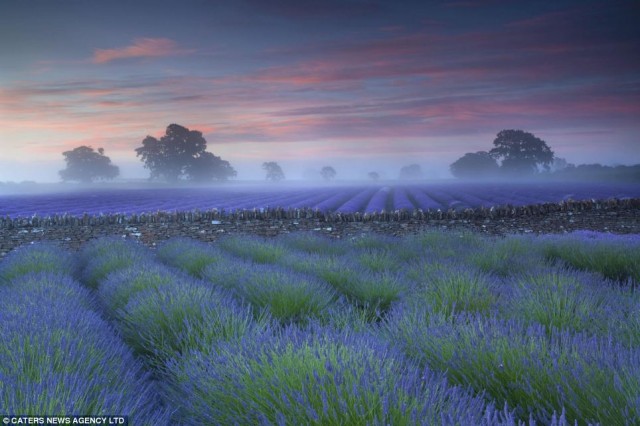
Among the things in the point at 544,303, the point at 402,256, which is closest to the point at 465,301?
the point at 544,303

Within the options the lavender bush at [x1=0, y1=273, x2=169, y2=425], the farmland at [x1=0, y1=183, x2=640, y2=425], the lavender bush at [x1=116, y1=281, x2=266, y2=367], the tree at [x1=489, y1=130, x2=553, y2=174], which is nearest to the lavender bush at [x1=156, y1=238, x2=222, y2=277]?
the farmland at [x1=0, y1=183, x2=640, y2=425]

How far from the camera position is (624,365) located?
236 centimetres

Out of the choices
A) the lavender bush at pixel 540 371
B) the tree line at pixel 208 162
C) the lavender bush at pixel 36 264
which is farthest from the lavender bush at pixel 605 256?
the tree line at pixel 208 162

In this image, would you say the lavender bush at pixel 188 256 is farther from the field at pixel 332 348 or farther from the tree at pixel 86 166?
the tree at pixel 86 166

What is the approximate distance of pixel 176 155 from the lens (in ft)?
131

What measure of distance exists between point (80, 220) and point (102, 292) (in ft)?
24.8

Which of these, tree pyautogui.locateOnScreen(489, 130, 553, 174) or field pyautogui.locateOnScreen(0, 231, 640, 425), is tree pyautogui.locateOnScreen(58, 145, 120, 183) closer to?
tree pyautogui.locateOnScreen(489, 130, 553, 174)

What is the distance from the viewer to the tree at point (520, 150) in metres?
33.4

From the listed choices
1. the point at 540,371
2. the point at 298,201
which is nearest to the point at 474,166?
the point at 298,201

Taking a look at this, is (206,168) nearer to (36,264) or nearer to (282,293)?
(36,264)

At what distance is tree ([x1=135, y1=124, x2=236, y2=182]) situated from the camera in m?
39.6

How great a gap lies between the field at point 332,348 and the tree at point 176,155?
34315 millimetres

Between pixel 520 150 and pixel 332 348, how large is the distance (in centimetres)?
3558

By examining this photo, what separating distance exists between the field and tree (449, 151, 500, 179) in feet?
146
